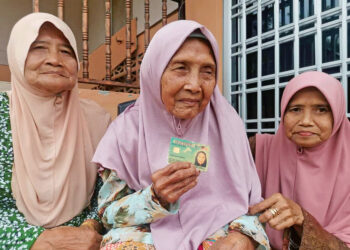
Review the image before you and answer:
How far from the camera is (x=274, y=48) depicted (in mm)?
→ 2797

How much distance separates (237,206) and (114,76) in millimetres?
4294

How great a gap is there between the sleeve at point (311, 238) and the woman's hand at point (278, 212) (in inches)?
1.6

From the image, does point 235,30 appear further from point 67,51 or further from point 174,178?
point 174,178

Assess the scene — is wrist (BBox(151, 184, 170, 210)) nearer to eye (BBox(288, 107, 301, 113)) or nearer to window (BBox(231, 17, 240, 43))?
eye (BBox(288, 107, 301, 113))

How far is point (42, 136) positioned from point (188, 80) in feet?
3.07

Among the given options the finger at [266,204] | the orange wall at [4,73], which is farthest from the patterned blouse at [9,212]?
the orange wall at [4,73]

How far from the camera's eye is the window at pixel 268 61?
2824mm

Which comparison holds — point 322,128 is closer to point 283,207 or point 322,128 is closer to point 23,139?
point 283,207

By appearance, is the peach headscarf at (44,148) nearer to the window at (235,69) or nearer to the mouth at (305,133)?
the mouth at (305,133)

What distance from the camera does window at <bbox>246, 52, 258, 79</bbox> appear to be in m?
2.99

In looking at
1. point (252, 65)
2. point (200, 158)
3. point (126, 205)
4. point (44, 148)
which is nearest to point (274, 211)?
point (200, 158)

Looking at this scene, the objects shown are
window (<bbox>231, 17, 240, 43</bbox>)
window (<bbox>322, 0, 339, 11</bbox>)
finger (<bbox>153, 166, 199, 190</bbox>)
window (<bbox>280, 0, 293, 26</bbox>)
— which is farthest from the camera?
window (<bbox>231, 17, 240, 43</bbox>)

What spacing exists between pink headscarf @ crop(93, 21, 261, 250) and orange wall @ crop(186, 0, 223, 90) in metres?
1.86

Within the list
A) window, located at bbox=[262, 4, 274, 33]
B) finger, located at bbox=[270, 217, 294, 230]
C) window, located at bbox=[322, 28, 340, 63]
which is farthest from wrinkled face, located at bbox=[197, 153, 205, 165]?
window, located at bbox=[262, 4, 274, 33]
